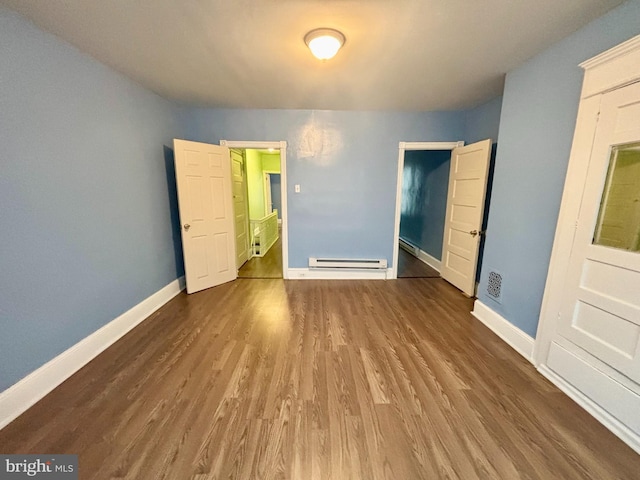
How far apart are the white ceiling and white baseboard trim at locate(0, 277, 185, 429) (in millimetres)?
2298

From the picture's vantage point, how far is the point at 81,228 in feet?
6.33

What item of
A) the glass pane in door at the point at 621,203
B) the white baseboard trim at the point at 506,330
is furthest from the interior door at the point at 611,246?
the white baseboard trim at the point at 506,330

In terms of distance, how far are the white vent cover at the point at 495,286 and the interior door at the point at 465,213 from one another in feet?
2.10

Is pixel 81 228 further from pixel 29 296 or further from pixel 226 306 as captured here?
pixel 226 306

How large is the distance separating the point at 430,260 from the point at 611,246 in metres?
3.07

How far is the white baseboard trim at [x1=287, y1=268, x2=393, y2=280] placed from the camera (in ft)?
12.6

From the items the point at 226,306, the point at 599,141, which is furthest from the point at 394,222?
the point at 226,306

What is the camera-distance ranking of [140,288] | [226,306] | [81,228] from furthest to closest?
[226,306]
[140,288]
[81,228]

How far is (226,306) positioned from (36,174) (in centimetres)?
195

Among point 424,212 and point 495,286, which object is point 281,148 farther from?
point 495,286

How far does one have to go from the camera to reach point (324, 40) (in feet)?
5.68

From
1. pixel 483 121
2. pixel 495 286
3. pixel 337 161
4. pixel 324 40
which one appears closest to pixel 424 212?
pixel 483 121

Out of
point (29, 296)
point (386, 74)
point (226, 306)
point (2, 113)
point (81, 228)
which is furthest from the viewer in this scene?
point (226, 306)

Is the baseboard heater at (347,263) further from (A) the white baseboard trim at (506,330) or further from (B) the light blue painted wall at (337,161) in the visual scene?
(A) the white baseboard trim at (506,330)
